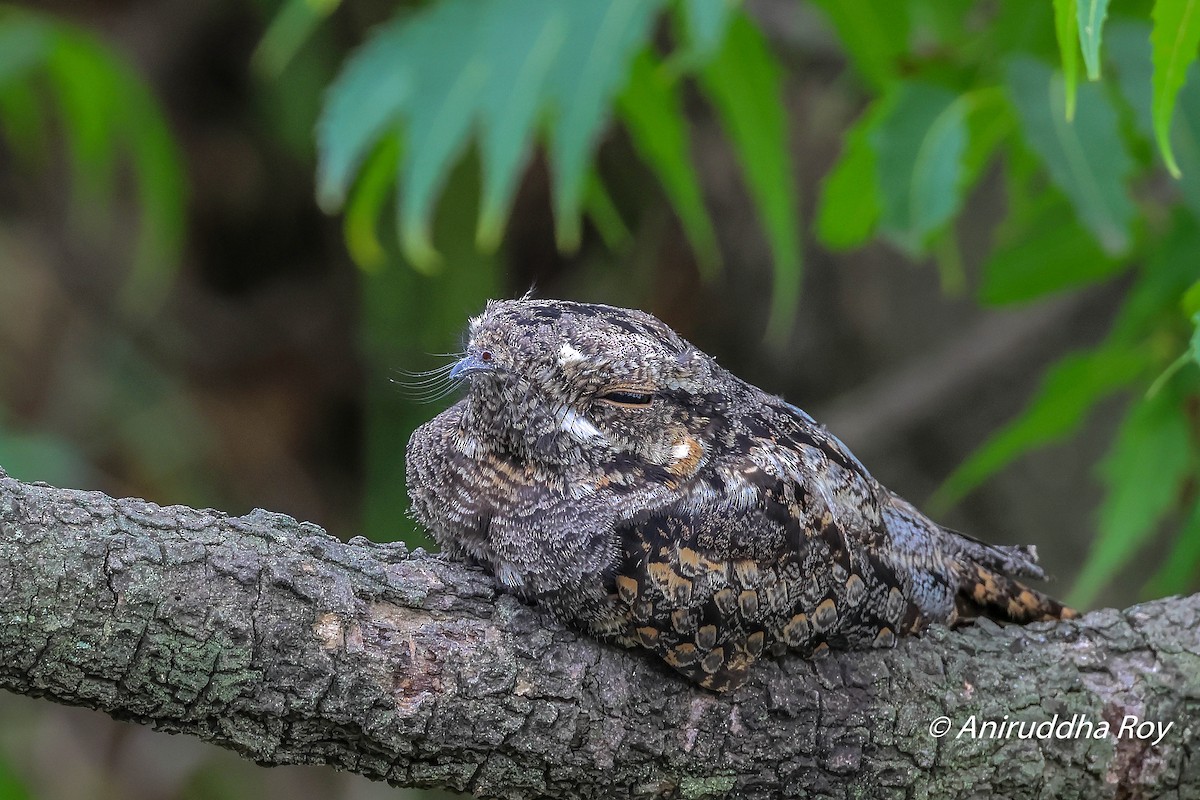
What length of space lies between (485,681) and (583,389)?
1.89ft

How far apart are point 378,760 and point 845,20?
2.40 metres

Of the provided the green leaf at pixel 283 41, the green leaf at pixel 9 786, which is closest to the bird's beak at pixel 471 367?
the green leaf at pixel 283 41

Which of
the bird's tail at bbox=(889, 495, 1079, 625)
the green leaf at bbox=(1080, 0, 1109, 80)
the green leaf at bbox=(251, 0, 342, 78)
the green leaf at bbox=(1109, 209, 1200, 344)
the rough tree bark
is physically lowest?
the rough tree bark

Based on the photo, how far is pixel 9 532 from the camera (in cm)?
178

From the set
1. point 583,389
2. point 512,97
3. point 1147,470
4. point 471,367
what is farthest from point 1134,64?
point 471,367

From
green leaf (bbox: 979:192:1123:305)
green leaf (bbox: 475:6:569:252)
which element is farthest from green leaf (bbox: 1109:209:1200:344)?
green leaf (bbox: 475:6:569:252)

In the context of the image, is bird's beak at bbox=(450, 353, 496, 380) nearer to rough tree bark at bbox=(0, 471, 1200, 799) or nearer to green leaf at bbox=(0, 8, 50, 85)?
rough tree bark at bbox=(0, 471, 1200, 799)

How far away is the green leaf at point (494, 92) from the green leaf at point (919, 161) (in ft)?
2.15

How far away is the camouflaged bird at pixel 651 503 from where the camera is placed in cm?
217

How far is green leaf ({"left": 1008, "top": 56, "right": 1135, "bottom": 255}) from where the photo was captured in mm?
2717

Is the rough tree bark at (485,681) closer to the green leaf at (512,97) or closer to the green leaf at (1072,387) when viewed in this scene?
the green leaf at (1072,387)

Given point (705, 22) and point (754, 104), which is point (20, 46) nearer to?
point (754, 104)

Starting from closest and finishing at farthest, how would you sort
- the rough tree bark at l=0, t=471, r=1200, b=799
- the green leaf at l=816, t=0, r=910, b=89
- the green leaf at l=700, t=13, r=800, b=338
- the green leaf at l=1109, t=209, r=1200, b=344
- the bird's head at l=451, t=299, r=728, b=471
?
the rough tree bark at l=0, t=471, r=1200, b=799 → the bird's head at l=451, t=299, r=728, b=471 → the green leaf at l=1109, t=209, r=1200, b=344 → the green leaf at l=816, t=0, r=910, b=89 → the green leaf at l=700, t=13, r=800, b=338

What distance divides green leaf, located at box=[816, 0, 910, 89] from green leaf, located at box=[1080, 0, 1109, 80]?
1.65 metres
